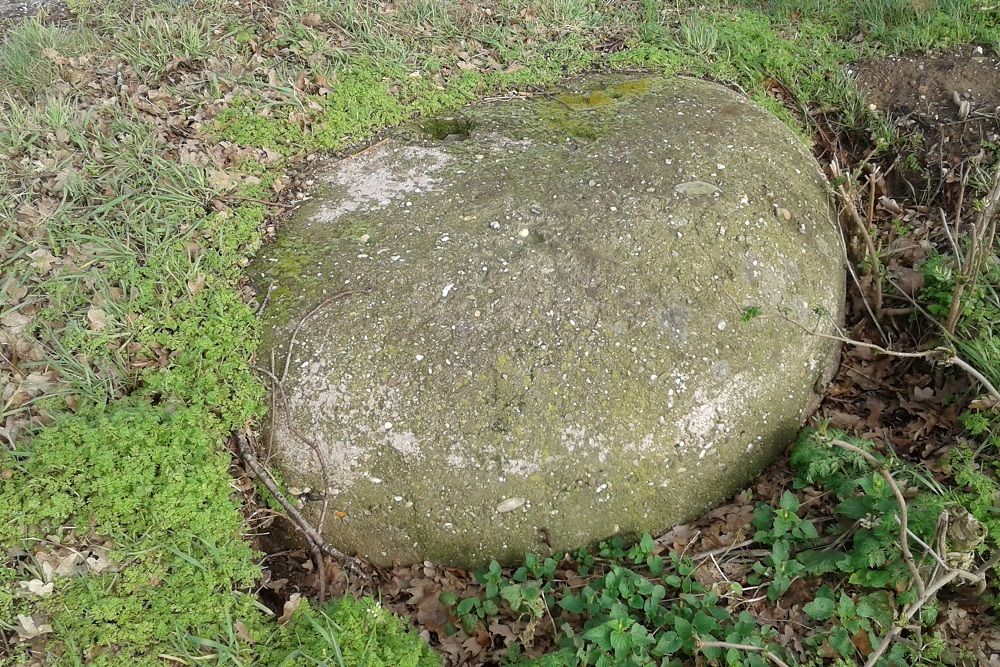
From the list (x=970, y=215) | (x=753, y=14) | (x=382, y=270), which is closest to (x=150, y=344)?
(x=382, y=270)

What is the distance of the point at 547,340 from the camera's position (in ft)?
9.91

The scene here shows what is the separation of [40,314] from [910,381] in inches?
165

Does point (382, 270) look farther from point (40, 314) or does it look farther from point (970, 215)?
point (970, 215)

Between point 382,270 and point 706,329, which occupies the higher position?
→ point 382,270

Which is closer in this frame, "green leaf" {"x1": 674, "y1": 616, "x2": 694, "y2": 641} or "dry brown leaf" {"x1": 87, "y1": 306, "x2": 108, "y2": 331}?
"green leaf" {"x1": 674, "y1": 616, "x2": 694, "y2": 641}

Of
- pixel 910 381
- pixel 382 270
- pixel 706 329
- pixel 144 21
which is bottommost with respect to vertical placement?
pixel 910 381

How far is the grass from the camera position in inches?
97.7

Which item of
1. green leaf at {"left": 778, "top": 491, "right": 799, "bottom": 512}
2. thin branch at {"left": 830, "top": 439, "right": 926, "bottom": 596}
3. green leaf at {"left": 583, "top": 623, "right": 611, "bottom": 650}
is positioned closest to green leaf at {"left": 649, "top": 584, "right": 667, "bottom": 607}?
green leaf at {"left": 583, "top": 623, "right": 611, "bottom": 650}

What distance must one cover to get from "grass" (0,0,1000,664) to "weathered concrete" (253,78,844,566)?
424 millimetres

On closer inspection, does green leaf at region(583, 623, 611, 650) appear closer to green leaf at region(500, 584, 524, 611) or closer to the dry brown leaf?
green leaf at region(500, 584, 524, 611)

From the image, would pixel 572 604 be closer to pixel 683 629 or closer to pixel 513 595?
pixel 513 595

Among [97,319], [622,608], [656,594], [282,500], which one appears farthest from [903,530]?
[97,319]

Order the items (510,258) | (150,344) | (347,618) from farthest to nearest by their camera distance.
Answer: (510,258)
(150,344)
(347,618)

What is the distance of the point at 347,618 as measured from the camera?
8.12 ft
